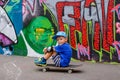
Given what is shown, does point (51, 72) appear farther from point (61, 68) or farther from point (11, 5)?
point (11, 5)

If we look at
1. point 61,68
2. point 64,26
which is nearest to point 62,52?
point 61,68

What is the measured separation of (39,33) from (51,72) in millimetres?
2581

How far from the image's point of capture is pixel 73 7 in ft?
35.6

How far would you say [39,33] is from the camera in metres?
11.5

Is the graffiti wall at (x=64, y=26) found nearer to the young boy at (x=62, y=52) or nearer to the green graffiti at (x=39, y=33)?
the green graffiti at (x=39, y=33)

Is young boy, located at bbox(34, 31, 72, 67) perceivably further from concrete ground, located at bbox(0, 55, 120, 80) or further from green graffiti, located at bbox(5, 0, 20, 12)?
green graffiti, located at bbox(5, 0, 20, 12)

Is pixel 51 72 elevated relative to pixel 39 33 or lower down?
lower down

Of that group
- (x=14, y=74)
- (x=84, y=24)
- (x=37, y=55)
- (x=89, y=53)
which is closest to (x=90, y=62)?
(x=89, y=53)

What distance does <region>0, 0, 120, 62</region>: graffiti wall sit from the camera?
10.4m

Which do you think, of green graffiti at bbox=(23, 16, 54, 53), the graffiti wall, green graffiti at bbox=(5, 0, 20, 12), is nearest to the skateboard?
the graffiti wall

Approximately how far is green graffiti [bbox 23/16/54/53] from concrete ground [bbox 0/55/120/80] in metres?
0.89

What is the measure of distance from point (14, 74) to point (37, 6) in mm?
3245

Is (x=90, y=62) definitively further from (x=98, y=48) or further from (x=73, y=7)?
(x=73, y=7)

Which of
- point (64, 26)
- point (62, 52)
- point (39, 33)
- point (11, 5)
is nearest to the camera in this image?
point (62, 52)
